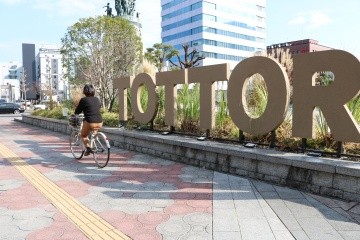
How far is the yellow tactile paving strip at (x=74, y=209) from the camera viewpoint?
3709 mm

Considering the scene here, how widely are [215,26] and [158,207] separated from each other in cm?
7962

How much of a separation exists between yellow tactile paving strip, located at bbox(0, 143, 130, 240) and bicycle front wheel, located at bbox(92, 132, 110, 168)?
118 cm

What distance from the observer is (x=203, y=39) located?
250ft

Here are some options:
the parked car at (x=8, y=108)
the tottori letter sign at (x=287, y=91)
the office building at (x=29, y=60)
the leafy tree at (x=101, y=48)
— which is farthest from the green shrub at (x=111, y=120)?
the office building at (x=29, y=60)

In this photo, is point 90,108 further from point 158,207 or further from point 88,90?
point 158,207

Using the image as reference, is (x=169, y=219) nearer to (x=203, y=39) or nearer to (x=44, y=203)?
(x=44, y=203)

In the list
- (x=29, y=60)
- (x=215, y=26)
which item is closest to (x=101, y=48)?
(x=215, y=26)

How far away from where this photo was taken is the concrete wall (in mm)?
4676

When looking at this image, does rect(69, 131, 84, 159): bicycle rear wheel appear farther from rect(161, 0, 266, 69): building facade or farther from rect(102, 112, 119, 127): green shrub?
rect(161, 0, 266, 69): building facade

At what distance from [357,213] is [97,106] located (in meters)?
5.20

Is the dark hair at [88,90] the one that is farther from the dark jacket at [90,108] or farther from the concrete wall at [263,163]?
the concrete wall at [263,163]

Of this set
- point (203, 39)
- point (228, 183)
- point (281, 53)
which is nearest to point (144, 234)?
point (228, 183)

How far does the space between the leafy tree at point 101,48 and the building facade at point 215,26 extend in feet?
174

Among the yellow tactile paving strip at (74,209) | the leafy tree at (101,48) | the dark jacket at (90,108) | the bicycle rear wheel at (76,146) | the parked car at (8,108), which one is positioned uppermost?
the leafy tree at (101,48)
